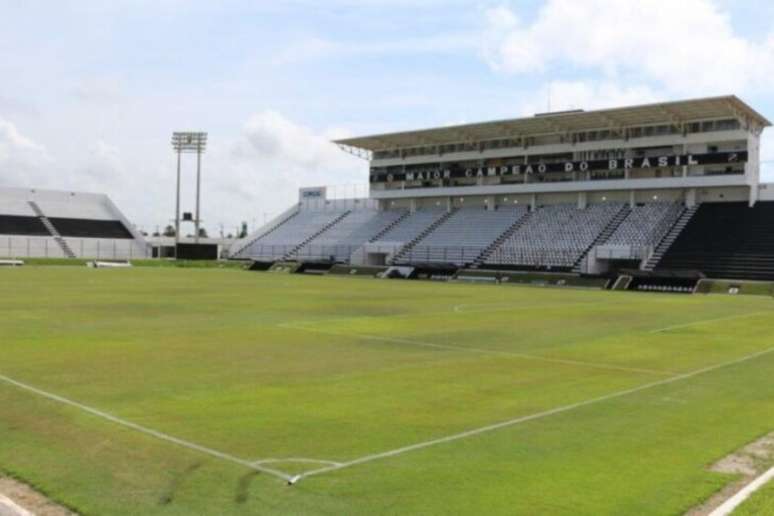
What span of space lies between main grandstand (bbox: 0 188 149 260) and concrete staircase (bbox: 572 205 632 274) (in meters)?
62.6

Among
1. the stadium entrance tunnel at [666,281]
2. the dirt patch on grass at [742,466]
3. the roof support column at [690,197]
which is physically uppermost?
the roof support column at [690,197]

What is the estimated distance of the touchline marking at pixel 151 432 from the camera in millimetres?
8113

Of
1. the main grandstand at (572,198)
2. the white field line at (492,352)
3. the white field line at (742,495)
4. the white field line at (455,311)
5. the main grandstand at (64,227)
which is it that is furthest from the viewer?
the main grandstand at (64,227)

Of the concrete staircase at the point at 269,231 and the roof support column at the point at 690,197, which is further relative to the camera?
the concrete staircase at the point at 269,231

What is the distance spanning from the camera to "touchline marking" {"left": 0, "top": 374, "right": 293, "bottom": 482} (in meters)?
8.11

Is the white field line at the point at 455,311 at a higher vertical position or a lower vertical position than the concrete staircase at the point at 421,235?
lower

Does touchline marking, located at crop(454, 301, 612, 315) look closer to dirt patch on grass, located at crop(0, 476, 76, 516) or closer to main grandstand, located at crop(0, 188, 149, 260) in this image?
dirt patch on grass, located at crop(0, 476, 76, 516)

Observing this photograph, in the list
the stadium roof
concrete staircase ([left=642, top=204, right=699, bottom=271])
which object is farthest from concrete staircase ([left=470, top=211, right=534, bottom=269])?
concrete staircase ([left=642, top=204, right=699, bottom=271])

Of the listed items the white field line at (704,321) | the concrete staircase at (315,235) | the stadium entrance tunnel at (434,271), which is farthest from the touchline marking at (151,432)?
the concrete staircase at (315,235)

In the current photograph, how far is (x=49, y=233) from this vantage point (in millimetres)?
95312

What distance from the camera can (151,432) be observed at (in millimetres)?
9703

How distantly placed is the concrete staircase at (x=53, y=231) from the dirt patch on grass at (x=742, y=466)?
94822mm

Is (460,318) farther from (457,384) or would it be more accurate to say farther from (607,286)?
(607,286)

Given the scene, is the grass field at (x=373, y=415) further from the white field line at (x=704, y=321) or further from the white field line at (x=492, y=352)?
the white field line at (x=704, y=321)
